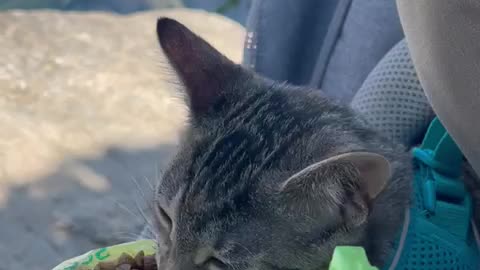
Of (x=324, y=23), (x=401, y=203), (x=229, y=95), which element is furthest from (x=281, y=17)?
(x=401, y=203)

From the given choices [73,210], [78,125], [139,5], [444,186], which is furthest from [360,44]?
[139,5]

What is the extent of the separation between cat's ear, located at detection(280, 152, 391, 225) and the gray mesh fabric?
35 centimetres

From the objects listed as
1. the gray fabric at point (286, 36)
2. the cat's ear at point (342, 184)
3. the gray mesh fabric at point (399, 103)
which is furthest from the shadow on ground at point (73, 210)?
the cat's ear at point (342, 184)

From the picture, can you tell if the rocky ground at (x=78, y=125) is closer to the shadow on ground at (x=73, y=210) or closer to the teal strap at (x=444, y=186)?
the shadow on ground at (x=73, y=210)

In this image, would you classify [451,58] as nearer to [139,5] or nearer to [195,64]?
[195,64]

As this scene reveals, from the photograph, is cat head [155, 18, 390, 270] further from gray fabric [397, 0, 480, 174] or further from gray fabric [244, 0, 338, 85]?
gray fabric [244, 0, 338, 85]

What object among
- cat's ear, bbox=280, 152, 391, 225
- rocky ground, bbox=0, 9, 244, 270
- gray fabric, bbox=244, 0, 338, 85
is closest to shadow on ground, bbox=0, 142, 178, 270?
rocky ground, bbox=0, 9, 244, 270

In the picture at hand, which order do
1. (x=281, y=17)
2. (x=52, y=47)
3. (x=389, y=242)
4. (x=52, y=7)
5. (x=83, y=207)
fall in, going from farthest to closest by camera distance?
(x=52, y=7), (x=52, y=47), (x=83, y=207), (x=281, y=17), (x=389, y=242)

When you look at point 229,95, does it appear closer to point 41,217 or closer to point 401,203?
point 401,203

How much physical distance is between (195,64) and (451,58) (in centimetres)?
31

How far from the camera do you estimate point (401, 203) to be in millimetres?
920

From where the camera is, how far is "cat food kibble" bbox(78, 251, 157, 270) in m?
1.01

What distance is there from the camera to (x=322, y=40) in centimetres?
152

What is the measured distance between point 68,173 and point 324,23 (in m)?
0.93
